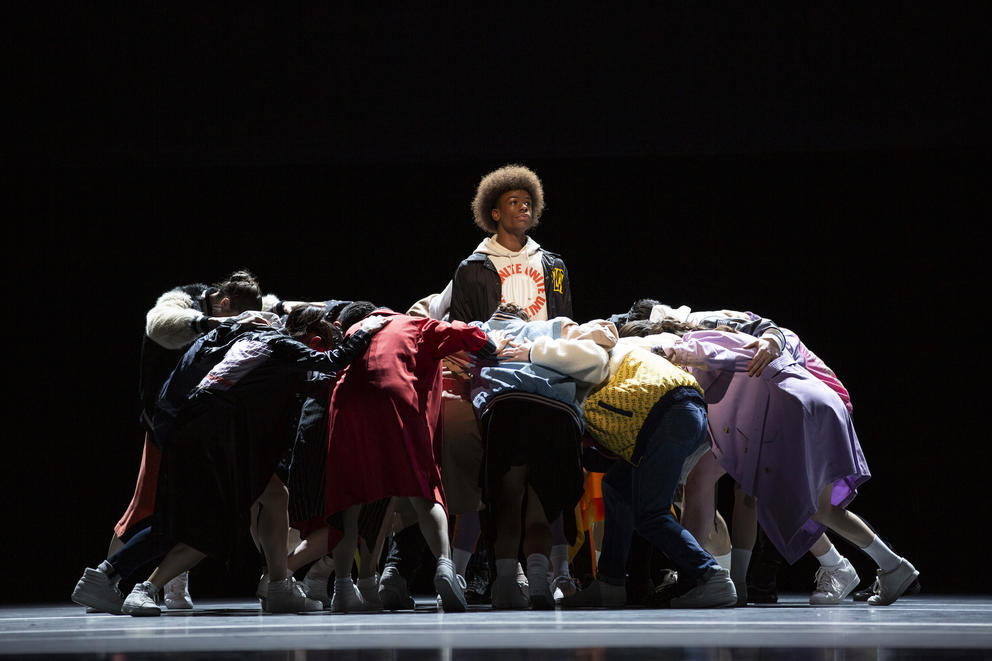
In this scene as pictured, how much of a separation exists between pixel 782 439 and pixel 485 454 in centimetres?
107

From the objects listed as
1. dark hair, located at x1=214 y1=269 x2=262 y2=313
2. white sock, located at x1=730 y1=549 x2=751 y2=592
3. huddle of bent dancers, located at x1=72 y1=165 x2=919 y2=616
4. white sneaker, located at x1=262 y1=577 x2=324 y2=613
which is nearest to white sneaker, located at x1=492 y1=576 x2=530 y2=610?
huddle of bent dancers, located at x1=72 y1=165 x2=919 y2=616

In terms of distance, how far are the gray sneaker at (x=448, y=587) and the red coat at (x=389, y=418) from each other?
9.7 inches

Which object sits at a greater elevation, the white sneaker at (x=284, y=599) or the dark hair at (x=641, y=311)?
the dark hair at (x=641, y=311)

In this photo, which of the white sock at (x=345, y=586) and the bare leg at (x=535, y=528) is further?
the bare leg at (x=535, y=528)

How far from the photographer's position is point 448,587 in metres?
3.77

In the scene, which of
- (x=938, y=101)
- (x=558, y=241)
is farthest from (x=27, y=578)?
(x=938, y=101)

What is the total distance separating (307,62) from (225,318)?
2212 mm

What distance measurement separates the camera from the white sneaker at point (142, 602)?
3912 mm

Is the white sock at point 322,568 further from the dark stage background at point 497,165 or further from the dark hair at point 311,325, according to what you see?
the dark stage background at point 497,165

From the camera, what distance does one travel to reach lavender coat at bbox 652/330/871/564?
417 centimetres

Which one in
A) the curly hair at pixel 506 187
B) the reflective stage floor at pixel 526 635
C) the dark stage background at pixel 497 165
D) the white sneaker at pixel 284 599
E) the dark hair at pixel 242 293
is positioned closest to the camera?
the reflective stage floor at pixel 526 635

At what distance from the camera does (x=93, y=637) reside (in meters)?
3.05

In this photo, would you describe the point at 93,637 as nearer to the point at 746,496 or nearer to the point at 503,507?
the point at 503,507

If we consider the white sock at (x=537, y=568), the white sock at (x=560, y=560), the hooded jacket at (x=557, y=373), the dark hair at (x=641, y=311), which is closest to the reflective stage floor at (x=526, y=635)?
the white sock at (x=537, y=568)
